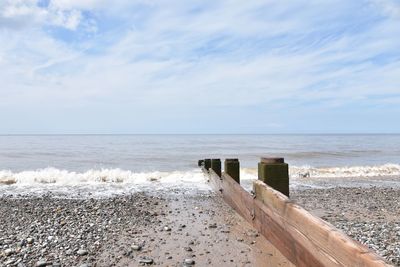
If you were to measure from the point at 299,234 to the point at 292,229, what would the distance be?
0.18 m

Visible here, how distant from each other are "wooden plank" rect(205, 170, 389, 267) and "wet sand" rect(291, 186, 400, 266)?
1.64m

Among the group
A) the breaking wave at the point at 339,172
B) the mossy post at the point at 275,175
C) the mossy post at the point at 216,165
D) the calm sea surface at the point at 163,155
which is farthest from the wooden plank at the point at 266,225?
the calm sea surface at the point at 163,155

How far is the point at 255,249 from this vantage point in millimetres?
5184

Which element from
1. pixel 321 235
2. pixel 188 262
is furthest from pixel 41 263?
pixel 321 235

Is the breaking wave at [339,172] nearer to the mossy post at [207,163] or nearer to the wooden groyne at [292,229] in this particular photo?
the mossy post at [207,163]

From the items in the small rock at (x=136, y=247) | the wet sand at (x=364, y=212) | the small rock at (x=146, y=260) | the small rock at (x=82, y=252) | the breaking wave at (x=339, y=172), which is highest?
the small rock at (x=136, y=247)

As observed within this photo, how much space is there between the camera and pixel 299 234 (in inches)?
141

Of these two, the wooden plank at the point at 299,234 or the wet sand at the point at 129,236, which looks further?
the wet sand at the point at 129,236

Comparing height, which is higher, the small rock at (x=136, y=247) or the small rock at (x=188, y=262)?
the small rock at (x=136, y=247)

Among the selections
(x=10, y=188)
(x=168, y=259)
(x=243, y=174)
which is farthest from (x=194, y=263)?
(x=243, y=174)

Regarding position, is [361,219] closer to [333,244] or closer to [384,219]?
[384,219]

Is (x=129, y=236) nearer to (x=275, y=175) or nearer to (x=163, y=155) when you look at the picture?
(x=275, y=175)

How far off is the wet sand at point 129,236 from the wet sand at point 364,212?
1.82m

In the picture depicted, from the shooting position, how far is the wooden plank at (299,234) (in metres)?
2.60
